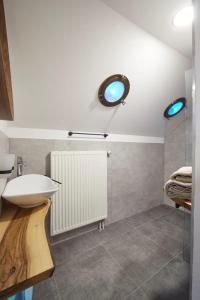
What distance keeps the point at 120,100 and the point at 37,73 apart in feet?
2.94

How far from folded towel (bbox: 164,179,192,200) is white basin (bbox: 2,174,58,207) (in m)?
0.69

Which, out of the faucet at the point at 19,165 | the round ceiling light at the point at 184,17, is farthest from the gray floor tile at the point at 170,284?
the round ceiling light at the point at 184,17

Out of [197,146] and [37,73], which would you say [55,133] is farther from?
[197,146]

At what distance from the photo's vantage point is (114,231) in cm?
187

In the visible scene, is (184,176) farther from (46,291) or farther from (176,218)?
(176,218)

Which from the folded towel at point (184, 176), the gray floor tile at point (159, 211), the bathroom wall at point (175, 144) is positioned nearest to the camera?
the folded towel at point (184, 176)

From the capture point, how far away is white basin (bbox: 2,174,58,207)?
2.56 feet

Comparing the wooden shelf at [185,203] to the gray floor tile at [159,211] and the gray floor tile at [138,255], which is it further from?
the gray floor tile at [159,211]

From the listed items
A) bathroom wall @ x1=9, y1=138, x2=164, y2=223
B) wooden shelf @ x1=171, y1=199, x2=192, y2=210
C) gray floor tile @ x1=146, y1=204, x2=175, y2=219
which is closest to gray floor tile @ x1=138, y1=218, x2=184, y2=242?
gray floor tile @ x1=146, y1=204, x2=175, y2=219

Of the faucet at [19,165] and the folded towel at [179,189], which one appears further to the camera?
the faucet at [19,165]

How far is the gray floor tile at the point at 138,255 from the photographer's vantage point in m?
1.27

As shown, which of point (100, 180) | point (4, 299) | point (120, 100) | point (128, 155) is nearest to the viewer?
point (4, 299)

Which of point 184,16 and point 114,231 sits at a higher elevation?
point 184,16

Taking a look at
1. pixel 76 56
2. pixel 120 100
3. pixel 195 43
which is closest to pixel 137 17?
pixel 76 56
